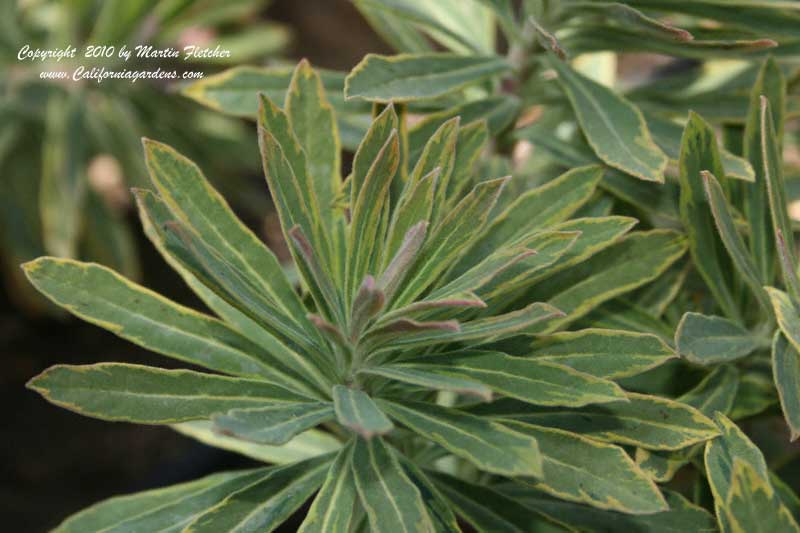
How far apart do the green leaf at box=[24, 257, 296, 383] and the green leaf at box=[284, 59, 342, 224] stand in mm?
169

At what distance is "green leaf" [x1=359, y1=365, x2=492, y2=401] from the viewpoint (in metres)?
0.62

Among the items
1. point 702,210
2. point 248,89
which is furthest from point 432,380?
point 248,89

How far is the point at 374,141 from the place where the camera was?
78 cm

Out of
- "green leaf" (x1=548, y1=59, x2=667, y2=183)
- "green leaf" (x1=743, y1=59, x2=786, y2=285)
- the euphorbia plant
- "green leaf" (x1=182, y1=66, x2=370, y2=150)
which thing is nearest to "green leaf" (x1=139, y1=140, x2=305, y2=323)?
the euphorbia plant

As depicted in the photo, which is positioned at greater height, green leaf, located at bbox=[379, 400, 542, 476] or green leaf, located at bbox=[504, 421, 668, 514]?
green leaf, located at bbox=[379, 400, 542, 476]

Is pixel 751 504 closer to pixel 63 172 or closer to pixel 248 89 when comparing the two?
pixel 248 89

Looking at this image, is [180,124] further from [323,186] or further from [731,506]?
[731,506]

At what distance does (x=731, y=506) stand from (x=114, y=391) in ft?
1.69

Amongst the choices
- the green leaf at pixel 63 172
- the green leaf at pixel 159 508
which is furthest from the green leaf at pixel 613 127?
the green leaf at pixel 63 172

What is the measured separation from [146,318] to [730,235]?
21.3 inches

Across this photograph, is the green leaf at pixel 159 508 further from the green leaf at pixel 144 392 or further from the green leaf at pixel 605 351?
the green leaf at pixel 605 351

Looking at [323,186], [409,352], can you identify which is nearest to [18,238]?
[323,186]

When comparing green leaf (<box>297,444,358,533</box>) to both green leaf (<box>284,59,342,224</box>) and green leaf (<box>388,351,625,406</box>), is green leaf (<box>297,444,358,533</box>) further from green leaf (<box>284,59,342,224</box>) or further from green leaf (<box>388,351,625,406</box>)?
green leaf (<box>284,59,342,224</box>)

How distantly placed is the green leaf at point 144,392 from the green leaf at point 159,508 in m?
0.10
